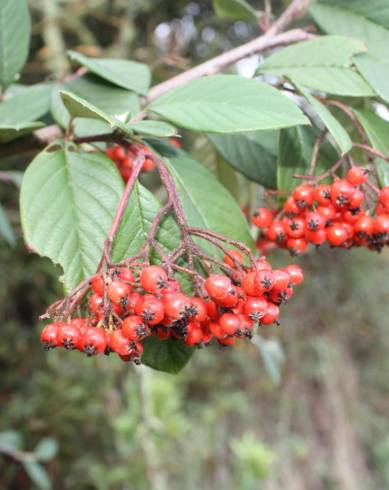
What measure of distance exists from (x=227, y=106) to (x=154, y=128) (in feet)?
0.40

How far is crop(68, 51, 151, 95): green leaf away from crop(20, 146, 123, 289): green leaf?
9.2 inches

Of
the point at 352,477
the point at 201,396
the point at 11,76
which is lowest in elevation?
the point at 352,477

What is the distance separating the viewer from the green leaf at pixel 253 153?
3.85 feet

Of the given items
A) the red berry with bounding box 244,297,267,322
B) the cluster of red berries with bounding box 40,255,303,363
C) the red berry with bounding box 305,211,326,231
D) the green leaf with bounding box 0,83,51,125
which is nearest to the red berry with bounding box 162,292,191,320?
the cluster of red berries with bounding box 40,255,303,363

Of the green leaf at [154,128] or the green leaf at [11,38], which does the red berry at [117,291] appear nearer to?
the green leaf at [154,128]

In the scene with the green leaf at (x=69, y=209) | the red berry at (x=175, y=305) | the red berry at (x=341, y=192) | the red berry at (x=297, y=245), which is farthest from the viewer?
the red berry at (x=297, y=245)

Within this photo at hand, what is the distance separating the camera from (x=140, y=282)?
2.55ft

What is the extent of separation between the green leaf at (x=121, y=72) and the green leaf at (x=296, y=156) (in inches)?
11.9

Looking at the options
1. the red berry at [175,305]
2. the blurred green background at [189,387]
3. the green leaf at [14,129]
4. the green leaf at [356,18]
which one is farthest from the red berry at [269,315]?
the blurred green background at [189,387]

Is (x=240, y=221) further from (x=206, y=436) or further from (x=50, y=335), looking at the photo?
(x=206, y=436)

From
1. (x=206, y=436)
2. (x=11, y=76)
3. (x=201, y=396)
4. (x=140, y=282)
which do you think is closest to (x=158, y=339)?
(x=140, y=282)

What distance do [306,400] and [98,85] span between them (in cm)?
625

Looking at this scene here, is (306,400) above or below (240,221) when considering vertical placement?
below

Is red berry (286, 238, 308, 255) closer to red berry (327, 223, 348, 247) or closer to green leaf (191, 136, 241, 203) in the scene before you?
red berry (327, 223, 348, 247)
